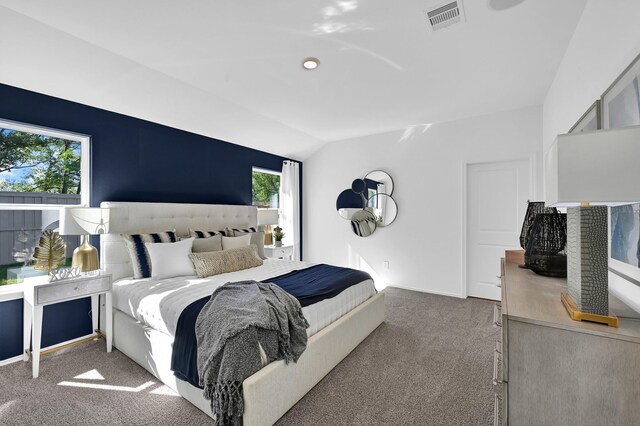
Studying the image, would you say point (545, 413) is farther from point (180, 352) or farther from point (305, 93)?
point (305, 93)

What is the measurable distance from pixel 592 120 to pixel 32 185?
4.41m

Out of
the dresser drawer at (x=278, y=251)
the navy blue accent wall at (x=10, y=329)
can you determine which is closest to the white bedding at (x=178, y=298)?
the navy blue accent wall at (x=10, y=329)

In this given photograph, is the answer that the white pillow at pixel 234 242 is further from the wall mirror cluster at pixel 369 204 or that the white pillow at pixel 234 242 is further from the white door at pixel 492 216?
the white door at pixel 492 216

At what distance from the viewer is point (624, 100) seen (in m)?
1.24

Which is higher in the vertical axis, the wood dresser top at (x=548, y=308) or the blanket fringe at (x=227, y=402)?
the wood dresser top at (x=548, y=308)

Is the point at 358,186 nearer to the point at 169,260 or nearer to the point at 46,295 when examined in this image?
the point at 169,260

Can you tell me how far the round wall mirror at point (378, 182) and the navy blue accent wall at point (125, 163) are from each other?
86.0 inches

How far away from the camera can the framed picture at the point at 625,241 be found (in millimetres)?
1158

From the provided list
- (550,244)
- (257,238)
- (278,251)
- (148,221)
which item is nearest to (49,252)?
(148,221)

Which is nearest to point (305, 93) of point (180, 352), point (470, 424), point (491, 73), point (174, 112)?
point (174, 112)

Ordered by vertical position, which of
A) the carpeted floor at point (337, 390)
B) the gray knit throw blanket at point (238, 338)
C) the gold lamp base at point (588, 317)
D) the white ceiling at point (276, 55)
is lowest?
the carpeted floor at point (337, 390)

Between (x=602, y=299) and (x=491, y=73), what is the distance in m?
2.59

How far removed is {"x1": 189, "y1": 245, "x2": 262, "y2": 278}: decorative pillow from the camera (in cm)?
284

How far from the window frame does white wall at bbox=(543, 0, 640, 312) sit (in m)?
4.13
